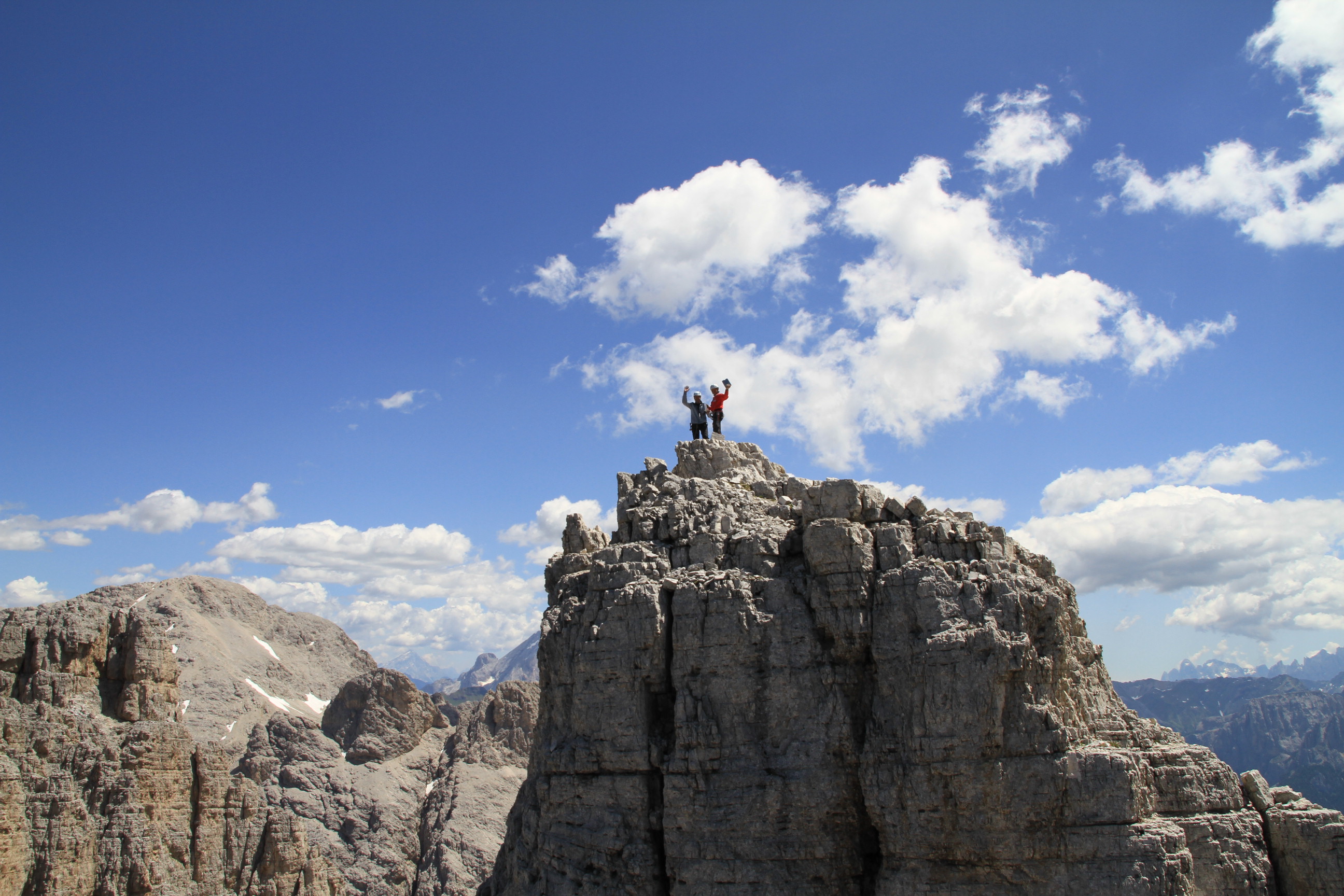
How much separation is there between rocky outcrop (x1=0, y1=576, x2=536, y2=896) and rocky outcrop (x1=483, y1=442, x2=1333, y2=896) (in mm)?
20509

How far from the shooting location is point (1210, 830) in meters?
25.8

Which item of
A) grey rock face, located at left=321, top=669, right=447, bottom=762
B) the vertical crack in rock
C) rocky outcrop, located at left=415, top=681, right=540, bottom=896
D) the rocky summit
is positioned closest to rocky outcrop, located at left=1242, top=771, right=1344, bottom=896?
the rocky summit

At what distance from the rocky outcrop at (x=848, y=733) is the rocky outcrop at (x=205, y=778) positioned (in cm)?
2051

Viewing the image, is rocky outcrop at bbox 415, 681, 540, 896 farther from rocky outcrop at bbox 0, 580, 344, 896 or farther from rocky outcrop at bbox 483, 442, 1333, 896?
rocky outcrop at bbox 483, 442, 1333, 896

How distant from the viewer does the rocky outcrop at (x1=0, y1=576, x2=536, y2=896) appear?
3922cm

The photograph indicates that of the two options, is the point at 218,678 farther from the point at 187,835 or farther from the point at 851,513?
the point at 851,513

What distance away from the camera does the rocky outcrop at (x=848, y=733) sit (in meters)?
25.1

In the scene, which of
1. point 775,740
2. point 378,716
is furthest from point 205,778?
point 378,716

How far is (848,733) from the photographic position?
27812mm

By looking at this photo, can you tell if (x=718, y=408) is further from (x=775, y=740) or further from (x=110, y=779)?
(x=110, y=779)

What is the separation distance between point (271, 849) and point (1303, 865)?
46.5 m

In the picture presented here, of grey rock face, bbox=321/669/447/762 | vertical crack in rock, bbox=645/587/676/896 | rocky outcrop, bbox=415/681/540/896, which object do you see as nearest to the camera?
vertical crack in rock, bbox=645/587/676/896

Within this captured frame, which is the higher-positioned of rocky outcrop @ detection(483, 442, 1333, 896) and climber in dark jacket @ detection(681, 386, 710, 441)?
climber in dark jacket @ detection(681, 386, 710, 441)

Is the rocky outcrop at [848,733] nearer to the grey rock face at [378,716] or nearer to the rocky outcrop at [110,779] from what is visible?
the rocky outcrop at [110,779]
